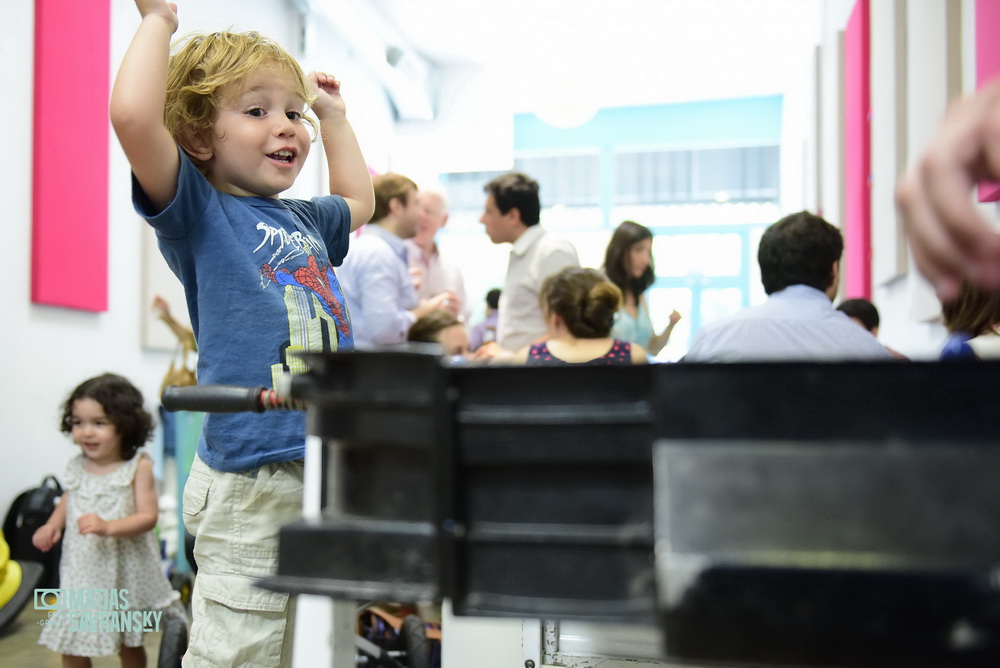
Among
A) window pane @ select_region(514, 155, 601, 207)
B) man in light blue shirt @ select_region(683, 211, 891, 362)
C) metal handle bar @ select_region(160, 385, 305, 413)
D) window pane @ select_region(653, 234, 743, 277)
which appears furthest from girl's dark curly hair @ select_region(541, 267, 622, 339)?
window pane @ select_region(514, 155, 601, 207)

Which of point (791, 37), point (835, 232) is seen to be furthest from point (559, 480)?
point (791, 37)

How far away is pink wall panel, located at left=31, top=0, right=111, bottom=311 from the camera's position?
3.52m

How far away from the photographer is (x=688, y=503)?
507mm

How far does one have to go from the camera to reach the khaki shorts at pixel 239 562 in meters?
1.06

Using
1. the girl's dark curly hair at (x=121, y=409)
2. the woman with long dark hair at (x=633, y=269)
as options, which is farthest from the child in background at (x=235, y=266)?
the woman with long dark hair at (x=633, y=269)

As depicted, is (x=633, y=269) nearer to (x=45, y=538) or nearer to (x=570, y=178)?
(x=45, y=538)

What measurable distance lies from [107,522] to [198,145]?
1.48 metres

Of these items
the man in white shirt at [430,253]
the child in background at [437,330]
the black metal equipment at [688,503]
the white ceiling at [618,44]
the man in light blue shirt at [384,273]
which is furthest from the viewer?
the white ceiling at [618,44]

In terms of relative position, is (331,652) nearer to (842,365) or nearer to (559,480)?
(559,480)

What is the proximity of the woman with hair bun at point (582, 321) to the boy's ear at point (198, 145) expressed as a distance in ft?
4.70

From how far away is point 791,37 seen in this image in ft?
26.3

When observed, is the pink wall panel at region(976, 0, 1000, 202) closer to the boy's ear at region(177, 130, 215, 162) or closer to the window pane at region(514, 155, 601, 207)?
the boy's ear at region(177, 130, 215, 162)

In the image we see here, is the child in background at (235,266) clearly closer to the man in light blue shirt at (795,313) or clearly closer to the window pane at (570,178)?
the man in light blue shirt at (795,313)

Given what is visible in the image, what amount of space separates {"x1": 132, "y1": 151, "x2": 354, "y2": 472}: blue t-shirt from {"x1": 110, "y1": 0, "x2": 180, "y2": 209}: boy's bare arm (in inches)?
2.7
